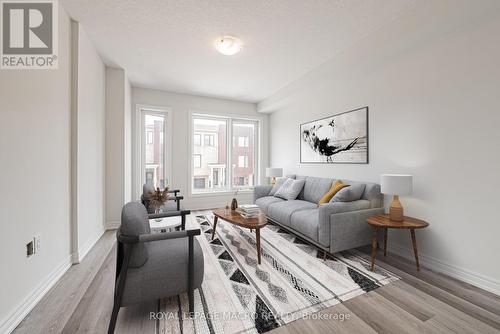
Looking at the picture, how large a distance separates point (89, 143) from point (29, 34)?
1.20m

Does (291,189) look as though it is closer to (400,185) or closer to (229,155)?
(400,185)

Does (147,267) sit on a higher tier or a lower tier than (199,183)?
lower

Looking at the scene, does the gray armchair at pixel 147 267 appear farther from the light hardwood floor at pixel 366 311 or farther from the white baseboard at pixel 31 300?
the white baseboard at pixel 31 300

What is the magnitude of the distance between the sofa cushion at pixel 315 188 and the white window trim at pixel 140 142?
287 centimetres

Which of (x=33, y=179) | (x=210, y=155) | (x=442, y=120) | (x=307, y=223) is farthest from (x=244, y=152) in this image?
(x=33, y=179)

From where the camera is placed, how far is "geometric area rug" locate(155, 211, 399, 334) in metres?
1.44

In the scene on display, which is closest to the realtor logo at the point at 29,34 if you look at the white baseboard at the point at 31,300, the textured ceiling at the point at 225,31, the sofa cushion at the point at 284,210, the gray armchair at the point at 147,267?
the textured ceiling at the point at 225,31

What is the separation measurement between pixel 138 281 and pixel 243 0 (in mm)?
2482

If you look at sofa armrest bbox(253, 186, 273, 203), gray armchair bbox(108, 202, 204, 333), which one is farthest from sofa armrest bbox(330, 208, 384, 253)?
sofa armrest bbox(253, 186, 273, 203)

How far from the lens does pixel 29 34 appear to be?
1.70m

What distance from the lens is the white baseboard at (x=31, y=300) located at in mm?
1331

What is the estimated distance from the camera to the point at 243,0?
1.85 m

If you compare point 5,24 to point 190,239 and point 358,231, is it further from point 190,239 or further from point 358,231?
point 358,231

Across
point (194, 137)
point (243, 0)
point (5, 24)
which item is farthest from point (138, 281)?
point (194, 137)
